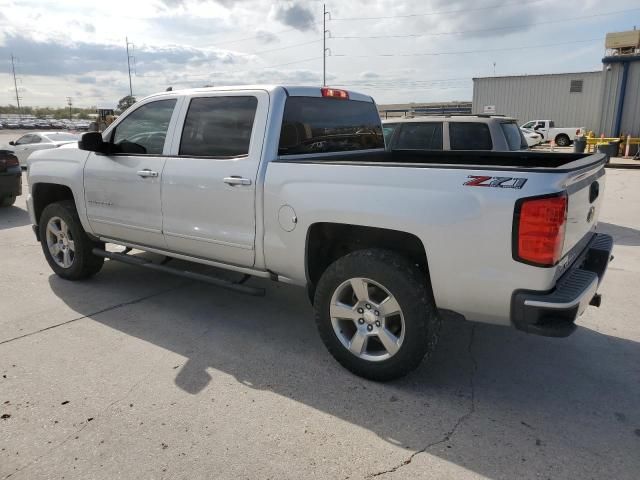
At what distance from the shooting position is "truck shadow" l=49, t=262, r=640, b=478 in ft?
8.92

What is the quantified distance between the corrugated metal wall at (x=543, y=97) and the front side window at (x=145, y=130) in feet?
103

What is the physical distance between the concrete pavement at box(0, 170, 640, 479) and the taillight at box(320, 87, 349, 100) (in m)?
1.97

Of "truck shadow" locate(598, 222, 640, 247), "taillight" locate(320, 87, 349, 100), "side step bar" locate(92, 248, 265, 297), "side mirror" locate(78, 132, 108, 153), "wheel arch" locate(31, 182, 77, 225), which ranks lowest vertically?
"truck shadow" locate(598, 222, 640, 247)

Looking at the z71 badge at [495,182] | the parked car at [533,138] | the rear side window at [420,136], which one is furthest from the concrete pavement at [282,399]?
the parked car at [533,138]

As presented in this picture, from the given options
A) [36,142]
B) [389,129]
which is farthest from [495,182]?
[36,142]

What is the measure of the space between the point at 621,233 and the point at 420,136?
3.47m

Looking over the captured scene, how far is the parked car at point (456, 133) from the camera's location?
306 inches

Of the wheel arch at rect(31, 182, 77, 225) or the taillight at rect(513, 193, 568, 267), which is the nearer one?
the taillight at rect(513, 193, 568, 267)

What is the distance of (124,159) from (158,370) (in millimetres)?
2059

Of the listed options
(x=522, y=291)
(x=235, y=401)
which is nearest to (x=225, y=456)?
(x=235, y=401)

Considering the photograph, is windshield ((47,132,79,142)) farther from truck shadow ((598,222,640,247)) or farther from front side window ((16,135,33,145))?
truck shadow ((598,222,640,247))

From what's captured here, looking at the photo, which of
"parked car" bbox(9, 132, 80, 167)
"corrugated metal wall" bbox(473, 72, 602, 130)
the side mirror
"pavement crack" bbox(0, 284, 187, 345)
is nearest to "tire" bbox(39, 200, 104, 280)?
"pavement crack" bbox(0, 284, 187, 345)

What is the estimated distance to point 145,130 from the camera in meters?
4.65

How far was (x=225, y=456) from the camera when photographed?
2.68m
